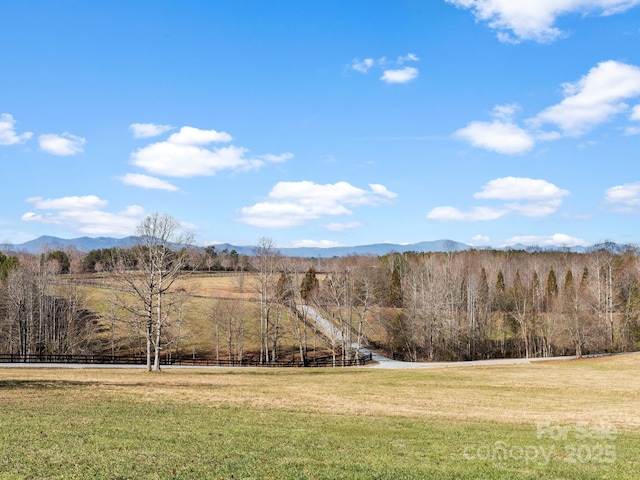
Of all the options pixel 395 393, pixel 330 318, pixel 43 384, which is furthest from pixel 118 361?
pixel 395 393

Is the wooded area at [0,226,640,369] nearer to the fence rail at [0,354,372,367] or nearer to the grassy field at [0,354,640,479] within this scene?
the fence rail at [0,354,372,367]

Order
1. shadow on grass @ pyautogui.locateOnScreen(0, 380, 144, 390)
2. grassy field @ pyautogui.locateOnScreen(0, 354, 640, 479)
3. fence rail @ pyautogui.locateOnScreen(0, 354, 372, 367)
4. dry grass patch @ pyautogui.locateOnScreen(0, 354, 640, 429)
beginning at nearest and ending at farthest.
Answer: grassy field @ pyautogui.locateOnScreen(0, 354, 640, 479) → dry grass patch @ pyautogui.locateOnScreen(0, 354, 640, 429) → shadow on grass @ pyautogui.locateOnScreen(0, 380, 144, 390) → fence rail @ pyautogui.locateOnScreen(0, 354, 372, 367)

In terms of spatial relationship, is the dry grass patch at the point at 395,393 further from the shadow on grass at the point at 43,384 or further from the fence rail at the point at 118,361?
the fence rail at the point at 118,361

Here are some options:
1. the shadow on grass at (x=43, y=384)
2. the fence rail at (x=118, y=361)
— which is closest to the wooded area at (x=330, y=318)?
the fence rail at (x=118, y=361)

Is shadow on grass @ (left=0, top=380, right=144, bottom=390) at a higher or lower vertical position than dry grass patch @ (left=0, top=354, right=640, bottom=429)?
higher

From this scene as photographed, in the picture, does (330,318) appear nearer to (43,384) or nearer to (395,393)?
(395,393)

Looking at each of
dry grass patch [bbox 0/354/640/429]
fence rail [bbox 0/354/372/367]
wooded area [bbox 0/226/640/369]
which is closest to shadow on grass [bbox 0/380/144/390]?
dry grass patch [bbox 0/354/640/429]

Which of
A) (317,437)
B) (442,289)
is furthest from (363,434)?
(442,289)

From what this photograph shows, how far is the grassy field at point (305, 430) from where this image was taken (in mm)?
11805

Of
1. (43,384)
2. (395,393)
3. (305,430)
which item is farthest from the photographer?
(395,393)

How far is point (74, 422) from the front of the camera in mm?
15844

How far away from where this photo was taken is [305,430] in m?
16.6

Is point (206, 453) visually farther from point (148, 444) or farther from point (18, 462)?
point (18, 462)

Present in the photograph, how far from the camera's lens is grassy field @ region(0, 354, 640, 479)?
11805mm
